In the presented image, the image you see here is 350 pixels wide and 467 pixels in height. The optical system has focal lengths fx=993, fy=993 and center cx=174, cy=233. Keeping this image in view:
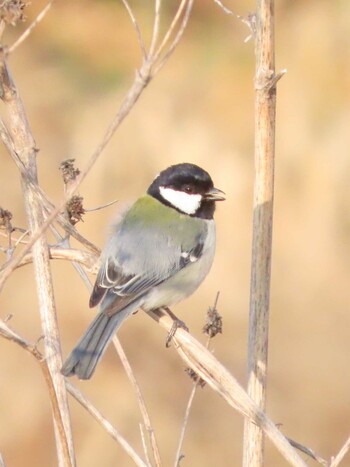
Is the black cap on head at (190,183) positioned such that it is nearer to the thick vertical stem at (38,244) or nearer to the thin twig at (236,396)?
the thick vertical stem at (38,244)

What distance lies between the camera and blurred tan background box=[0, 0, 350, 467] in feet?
17.7

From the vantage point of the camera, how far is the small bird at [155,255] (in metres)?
2.74

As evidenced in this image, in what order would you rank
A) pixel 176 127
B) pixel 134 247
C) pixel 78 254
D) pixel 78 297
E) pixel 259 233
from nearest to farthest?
→ pixel 259 233
pixel 78 254
pixel 134 247
pixel 78 297
pixel 176 127

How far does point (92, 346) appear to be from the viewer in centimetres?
259

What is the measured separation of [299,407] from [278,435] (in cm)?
347

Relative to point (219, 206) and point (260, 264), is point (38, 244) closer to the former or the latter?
point (260, 264)

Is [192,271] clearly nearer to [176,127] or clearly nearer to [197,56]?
[176,127]

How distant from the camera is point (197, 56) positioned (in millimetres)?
7539

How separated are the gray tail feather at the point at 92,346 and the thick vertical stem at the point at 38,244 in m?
0.05

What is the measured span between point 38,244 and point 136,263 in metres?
0.67

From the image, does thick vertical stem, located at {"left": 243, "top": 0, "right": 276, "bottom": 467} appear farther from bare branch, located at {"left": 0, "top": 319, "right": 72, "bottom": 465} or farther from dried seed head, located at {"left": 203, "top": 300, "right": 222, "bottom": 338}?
bare branch, located at {"left": 0, "top": 319, "right": 72, "bottom": 465}

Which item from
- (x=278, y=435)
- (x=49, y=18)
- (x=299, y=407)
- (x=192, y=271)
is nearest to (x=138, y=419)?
(x=299, y=407)

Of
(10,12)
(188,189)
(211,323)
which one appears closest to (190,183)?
(188,189)

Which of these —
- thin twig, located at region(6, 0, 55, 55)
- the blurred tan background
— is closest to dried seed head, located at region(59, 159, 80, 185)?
thin twig, located at region(6, 0, 55, 55)
